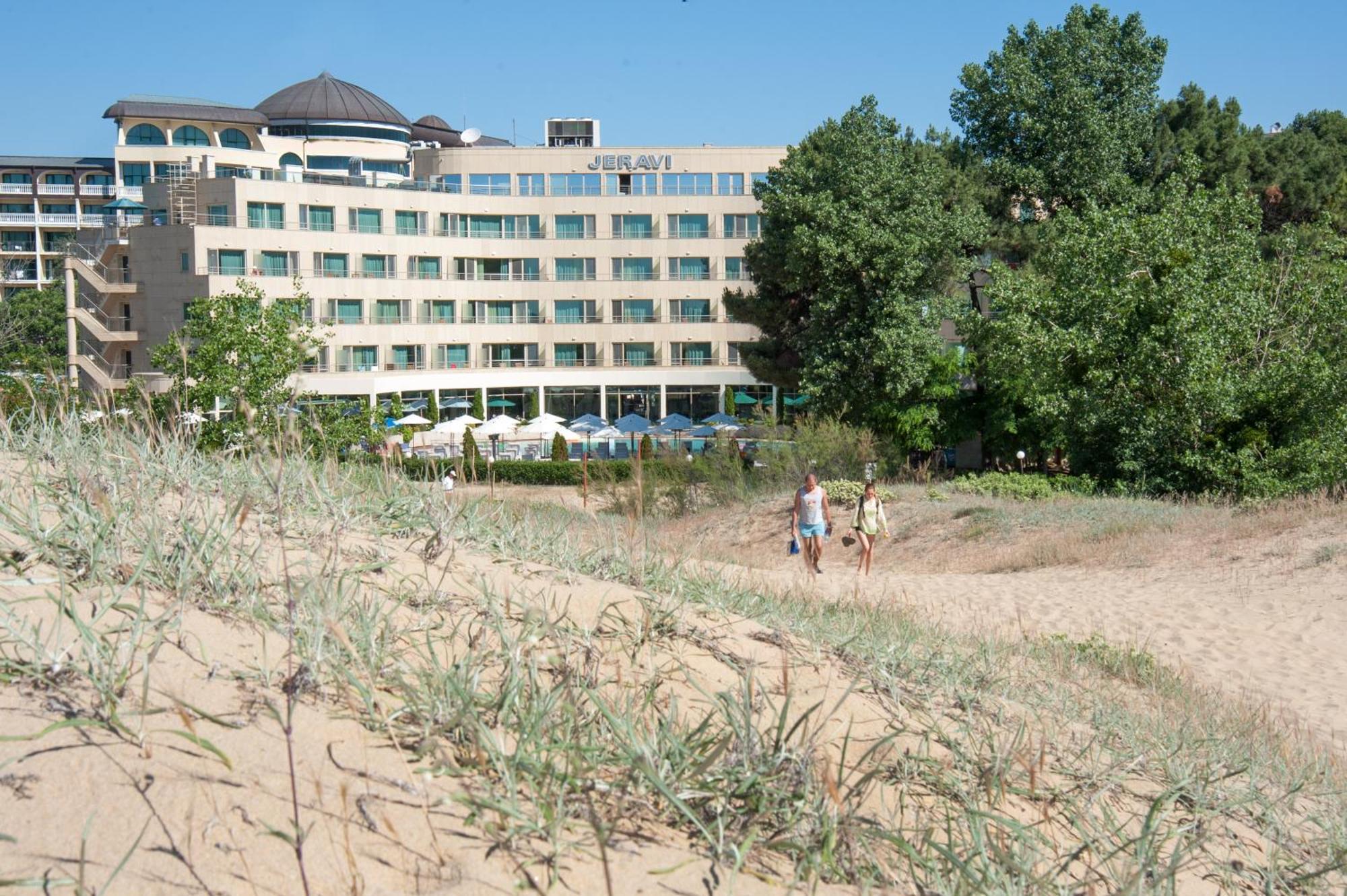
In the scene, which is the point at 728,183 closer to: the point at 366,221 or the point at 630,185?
the point at 630,185

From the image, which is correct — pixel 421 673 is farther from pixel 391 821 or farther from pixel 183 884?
pixel 183 884

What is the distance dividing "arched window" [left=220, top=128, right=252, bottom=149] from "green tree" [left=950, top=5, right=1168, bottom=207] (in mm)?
57118

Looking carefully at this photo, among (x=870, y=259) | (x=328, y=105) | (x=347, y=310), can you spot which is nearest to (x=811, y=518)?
(x=870, y=259)

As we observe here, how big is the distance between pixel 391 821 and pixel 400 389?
5213cm

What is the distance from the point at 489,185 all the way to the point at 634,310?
9.51 meters

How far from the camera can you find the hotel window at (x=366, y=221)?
5259cm

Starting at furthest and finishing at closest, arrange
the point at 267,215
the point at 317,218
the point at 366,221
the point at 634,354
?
the point at 634,354
the point at 366,221
the point at 317,218
the point at 267,215

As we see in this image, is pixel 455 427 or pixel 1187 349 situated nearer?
pixel 1187 349

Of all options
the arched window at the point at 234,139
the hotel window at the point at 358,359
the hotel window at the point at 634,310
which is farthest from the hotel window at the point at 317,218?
the arched window at the point at 234,139

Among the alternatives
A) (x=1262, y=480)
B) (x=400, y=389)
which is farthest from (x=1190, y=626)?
(x=400, y=389)

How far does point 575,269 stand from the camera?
58844mm

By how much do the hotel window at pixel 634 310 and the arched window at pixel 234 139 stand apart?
33039 mm

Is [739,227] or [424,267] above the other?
[739,227]

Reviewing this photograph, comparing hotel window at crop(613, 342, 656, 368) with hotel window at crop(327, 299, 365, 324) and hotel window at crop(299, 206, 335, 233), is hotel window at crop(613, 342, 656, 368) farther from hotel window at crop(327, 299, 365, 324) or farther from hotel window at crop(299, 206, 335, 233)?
hotel window at crop(299, 206, 335, 233)
